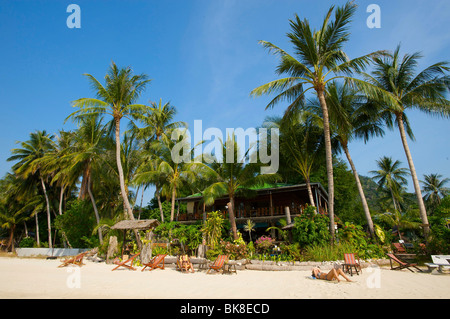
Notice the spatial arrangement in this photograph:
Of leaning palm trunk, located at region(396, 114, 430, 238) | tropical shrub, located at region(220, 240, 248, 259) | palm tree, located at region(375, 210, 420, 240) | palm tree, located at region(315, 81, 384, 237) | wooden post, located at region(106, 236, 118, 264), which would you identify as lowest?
wooden post, located at region(106, 236, 118, 264)

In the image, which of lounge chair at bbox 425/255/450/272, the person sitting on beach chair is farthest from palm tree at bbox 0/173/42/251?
lounge chair at bbox 425/255/450/272

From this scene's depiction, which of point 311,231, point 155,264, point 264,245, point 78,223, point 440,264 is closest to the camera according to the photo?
point 440,264

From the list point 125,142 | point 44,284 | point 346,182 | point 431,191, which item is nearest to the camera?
point 44,284

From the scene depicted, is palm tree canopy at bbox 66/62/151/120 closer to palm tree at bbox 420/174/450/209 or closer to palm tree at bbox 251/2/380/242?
palm tree at bbox 251/2/380/242

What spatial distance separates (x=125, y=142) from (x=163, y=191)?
17.2 feet

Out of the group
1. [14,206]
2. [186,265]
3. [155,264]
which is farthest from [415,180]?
[14,206]

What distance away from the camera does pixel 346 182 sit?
25906 millimetres

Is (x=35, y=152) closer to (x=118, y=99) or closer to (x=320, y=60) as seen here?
(x=118, y=99)

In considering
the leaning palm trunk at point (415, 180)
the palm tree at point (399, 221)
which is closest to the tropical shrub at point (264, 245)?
the leaning palm trunk at point (415, 180)

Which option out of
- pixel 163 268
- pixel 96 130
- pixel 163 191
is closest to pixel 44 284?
pixel 163 268

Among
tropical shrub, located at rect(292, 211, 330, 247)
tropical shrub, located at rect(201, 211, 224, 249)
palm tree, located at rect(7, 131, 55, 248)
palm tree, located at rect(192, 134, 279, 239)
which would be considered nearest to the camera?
tropical shrub, located at rect(292, 211, 330, 247)
